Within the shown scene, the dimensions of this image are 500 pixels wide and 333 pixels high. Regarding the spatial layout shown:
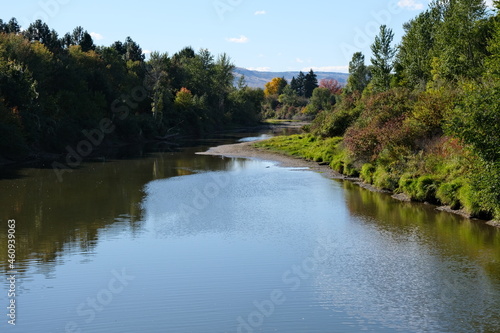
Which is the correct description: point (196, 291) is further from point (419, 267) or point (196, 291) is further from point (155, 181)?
point (155, 181)

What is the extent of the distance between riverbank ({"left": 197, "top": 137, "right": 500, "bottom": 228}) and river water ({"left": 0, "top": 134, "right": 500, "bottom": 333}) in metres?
0.94

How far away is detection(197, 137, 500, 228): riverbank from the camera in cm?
3756

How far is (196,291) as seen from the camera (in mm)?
20000

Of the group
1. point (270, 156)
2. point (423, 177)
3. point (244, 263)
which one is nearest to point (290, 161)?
point (270, 156)

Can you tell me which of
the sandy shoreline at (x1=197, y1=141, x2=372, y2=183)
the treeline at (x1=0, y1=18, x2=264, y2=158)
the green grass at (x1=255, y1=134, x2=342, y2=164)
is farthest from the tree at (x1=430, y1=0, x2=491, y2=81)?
the treeline at (x1=0, y1=18, x2=264, y2=158)

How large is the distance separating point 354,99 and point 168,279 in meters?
54.2

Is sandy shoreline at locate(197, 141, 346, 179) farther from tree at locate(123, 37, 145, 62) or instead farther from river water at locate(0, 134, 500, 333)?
tree at locate(123, 37, 145, 62)

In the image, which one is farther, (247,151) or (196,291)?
(247,151)

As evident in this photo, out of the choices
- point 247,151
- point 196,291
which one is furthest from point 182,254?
point 247,151

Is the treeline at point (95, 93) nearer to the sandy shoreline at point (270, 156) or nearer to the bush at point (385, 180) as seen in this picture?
the sandy shoreline at point (270, 156)

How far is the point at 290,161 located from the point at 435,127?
69.5ft

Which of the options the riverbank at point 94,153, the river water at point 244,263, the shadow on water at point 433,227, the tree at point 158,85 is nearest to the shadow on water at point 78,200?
the river water at point 244,263

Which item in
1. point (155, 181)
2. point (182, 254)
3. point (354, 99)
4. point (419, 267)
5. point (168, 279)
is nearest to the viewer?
point (168, 279)

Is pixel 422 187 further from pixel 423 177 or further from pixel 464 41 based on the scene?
pixel 464 41
